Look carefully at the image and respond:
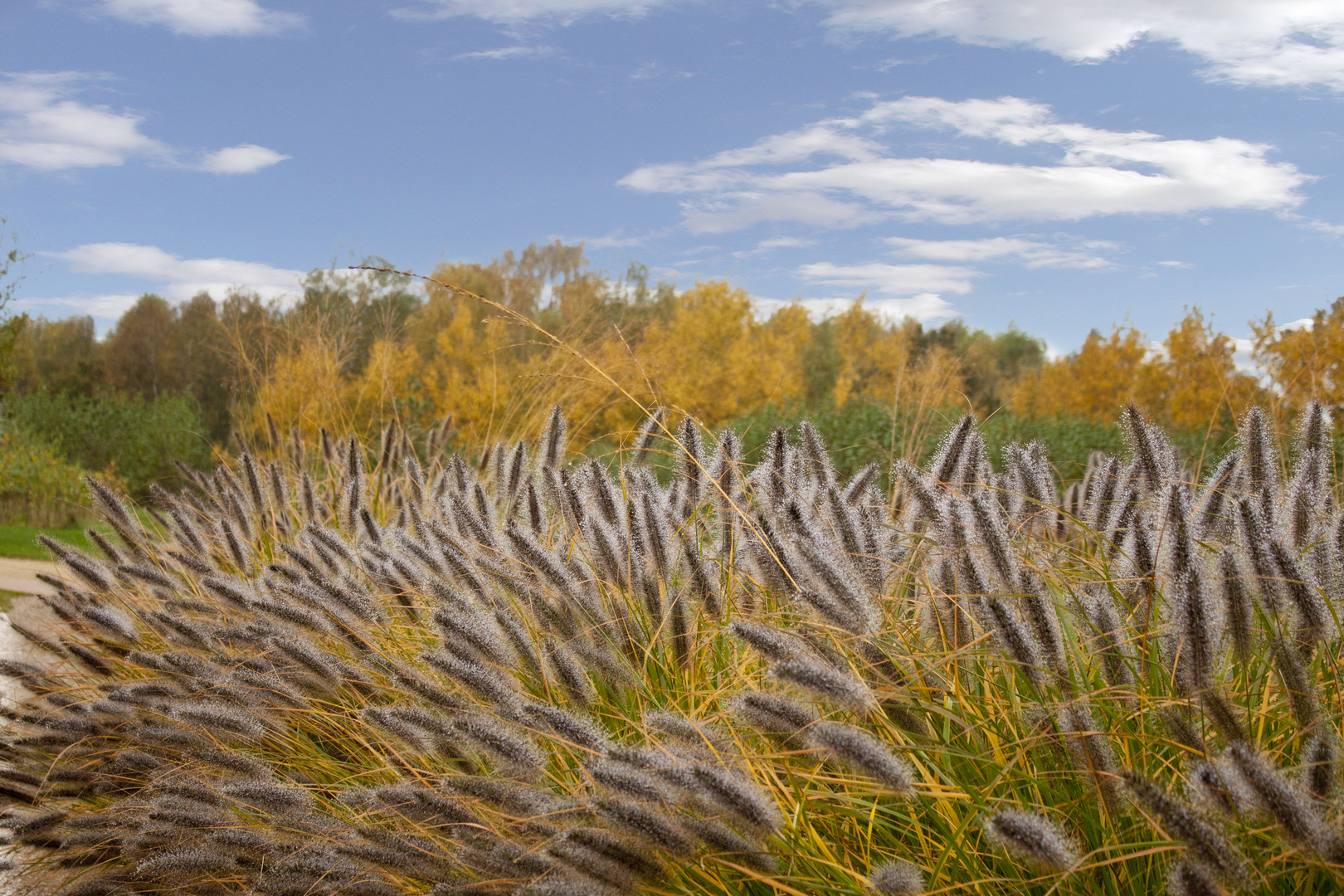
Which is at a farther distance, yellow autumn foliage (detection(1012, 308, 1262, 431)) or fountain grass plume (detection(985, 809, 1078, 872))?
yellow autumn foliage (detection(1012, 308, 1262, 431))

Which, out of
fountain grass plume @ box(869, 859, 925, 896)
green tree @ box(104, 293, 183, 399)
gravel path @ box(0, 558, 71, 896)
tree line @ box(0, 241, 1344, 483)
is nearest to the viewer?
fountain grass plume @ box(869, 859, 925, 896)

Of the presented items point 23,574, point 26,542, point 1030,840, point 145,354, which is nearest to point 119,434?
point 26,542

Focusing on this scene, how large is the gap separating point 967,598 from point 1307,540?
0.92 m

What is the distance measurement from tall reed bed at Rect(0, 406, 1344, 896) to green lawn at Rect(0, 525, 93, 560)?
8.28 metres

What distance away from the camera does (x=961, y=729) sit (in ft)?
6.36

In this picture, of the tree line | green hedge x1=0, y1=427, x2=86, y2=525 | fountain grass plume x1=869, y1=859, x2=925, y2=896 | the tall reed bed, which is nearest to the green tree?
the tree line

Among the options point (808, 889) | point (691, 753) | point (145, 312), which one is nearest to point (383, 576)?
point (691, 753)

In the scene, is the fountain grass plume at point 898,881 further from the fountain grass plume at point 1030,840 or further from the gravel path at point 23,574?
the gravel path at point 23,574

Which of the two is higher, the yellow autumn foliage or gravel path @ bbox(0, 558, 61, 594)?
the yellow autumn foliage

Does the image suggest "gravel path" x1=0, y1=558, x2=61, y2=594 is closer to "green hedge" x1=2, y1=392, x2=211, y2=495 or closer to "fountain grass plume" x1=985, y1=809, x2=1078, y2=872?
"green hedge" x1=2, y1=392, x2=211, y2=495

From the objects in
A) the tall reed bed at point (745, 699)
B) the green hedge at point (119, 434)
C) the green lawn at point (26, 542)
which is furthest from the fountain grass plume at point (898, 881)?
the green hedge at point (119, 434)

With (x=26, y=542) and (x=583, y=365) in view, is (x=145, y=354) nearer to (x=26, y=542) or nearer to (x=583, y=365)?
(x=26, y=542)

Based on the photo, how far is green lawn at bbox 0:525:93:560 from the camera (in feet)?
34.1

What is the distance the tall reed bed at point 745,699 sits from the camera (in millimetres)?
1502
